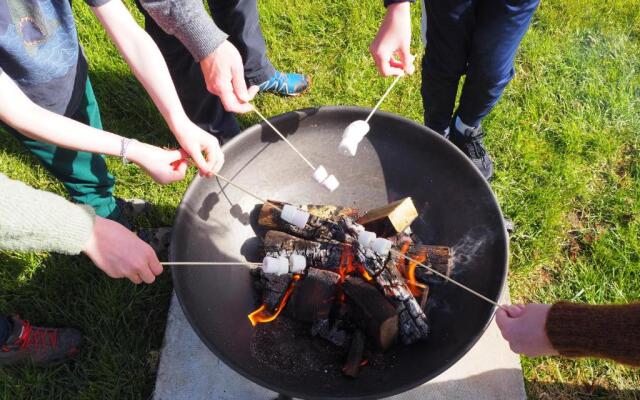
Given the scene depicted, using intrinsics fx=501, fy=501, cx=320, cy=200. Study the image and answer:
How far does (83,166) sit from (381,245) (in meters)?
1.40

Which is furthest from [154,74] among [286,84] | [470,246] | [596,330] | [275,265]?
[596,330]

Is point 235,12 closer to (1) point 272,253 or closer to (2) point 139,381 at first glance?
(1) point 272,253

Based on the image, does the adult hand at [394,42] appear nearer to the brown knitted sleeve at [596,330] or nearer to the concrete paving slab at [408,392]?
the brown knitted sleeve at [596,330]

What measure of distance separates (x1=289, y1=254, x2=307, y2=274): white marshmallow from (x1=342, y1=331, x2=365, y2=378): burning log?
32 cm

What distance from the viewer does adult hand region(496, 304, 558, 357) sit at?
148 cm

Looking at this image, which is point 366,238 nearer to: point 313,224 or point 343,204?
point 313,224

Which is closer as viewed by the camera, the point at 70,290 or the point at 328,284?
the point at 328,284

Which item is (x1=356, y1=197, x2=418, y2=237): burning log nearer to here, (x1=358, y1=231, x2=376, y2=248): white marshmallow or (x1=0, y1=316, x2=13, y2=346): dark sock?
(x1=358, y1=231, x2=376, y2=248): white marshmallow

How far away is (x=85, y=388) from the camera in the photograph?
2.29 metres

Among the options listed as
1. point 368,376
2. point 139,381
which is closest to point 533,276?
point 368,376

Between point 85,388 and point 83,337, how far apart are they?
236 mm

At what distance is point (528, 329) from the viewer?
1.51m

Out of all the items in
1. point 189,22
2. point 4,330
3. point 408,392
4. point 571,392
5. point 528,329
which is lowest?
point 571,392

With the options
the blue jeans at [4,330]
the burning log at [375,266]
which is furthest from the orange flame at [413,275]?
the blue jeans at [4,330]
